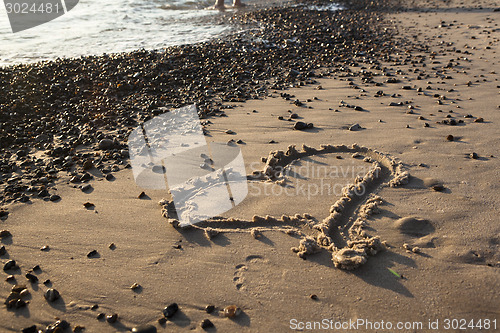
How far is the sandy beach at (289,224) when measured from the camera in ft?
7.44

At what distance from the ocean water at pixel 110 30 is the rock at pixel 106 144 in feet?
17.3

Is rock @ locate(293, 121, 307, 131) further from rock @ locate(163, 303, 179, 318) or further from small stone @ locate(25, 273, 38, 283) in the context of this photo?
small stone @ locate(25, 273, 38, 283)

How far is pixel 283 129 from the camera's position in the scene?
4559mm

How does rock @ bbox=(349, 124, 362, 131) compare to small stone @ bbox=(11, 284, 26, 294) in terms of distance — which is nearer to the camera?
small stone @ bbox=(11, 284, 26, 294)

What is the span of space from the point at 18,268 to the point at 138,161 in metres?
1.65

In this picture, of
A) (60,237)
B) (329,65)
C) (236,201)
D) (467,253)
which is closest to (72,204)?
(60,237)

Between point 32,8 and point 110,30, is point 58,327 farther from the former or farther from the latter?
point 32,8

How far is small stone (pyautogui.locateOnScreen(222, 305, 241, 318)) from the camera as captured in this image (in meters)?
2.24

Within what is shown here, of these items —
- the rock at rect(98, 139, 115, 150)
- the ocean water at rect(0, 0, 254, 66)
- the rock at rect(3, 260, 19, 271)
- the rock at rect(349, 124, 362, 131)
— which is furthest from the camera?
the ocean water at rect(0, 0, 254, 66)

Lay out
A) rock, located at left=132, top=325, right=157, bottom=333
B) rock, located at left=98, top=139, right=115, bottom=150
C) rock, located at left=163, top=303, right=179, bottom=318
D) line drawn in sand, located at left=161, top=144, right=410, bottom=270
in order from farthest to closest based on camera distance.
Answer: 1. rock, located at left=98, top=139, right=115, bottom=150
2. line drawn in sand, located at left=161, top=144, right=410, bottom=270
3. rock, located at left=163, top=303, right=179, bottom=318
4. rock, located at left=132, top=325, right=157, bottom=333

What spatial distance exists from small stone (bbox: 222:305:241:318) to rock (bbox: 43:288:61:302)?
44.6 inches

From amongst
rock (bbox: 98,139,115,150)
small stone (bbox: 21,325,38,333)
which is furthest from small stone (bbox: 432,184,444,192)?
rock (bbox: 98,139,115,150)

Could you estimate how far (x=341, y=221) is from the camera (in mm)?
2951

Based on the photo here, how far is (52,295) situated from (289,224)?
5.70 ft
